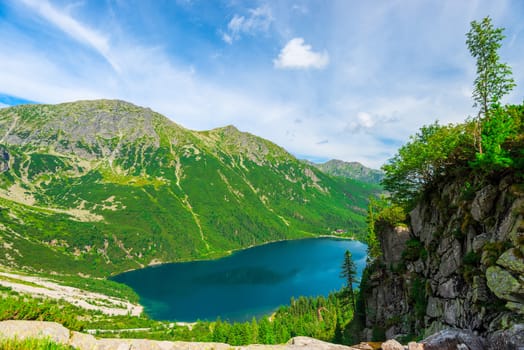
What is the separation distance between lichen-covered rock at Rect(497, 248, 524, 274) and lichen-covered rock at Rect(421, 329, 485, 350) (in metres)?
4.53

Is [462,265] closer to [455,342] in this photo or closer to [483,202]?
[483,202]

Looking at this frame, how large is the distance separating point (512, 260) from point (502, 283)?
1559mm

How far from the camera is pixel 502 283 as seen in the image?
15875mm

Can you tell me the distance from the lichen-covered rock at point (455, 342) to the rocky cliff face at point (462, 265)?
0.70 m

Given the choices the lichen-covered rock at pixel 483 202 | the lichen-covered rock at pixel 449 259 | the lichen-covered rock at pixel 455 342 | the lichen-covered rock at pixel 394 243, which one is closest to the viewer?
the lichen-covered rock at pixel 455 342

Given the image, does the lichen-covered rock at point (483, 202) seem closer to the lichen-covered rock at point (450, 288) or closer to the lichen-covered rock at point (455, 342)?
the lichen-covered rock at point (450, 288)

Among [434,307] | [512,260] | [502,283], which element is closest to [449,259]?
[434,307]

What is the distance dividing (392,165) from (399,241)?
13.1 m

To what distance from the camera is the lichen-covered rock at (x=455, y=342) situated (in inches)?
556

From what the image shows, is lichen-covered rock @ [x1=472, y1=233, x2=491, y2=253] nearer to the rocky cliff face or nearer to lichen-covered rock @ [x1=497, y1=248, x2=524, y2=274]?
the rocky cliff face

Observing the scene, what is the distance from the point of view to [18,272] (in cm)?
18588

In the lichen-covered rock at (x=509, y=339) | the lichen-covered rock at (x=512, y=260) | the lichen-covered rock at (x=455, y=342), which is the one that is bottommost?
the lichen-covered rock at (x=455, y=342)

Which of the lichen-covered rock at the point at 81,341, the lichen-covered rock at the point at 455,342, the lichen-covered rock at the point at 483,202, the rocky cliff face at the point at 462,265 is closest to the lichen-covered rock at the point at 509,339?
the rocky cliff face at the point at 462,265

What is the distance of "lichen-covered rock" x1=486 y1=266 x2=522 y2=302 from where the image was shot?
593 inches
